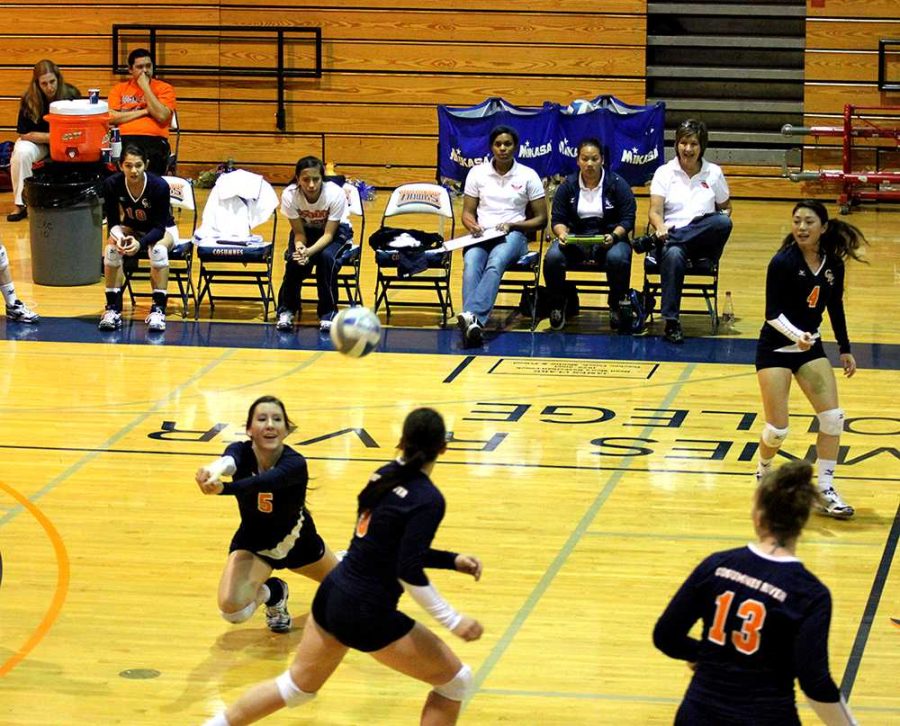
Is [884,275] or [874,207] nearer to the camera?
[884,275]

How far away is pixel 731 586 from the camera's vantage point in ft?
14.6

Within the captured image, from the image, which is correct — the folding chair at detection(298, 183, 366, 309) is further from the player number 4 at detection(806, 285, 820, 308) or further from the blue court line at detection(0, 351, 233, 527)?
the player number 4 at detection(806, 285, 820, 308)

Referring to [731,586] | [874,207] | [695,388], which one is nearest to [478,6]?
[874,207]

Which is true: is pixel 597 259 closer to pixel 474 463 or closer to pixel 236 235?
pixel 236 235

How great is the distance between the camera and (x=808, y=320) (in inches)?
334

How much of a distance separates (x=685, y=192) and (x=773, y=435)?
462 cm

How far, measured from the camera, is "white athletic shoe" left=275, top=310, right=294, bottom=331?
43.7 feet

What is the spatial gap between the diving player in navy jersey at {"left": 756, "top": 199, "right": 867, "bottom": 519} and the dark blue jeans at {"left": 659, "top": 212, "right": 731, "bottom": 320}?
13.6 feet

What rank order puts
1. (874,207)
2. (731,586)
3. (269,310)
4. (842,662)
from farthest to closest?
(874,207) → (269,310) → (842,662) → (731,586)

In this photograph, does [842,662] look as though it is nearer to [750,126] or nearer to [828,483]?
[828,483]

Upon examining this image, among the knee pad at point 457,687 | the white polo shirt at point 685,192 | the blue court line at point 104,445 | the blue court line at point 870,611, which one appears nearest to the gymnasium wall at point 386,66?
the white polo shirt at point 685,192

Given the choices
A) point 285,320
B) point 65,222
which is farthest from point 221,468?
point 65,222

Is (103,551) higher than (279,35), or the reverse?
(279,35)

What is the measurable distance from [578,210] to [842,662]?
6.83 metres
